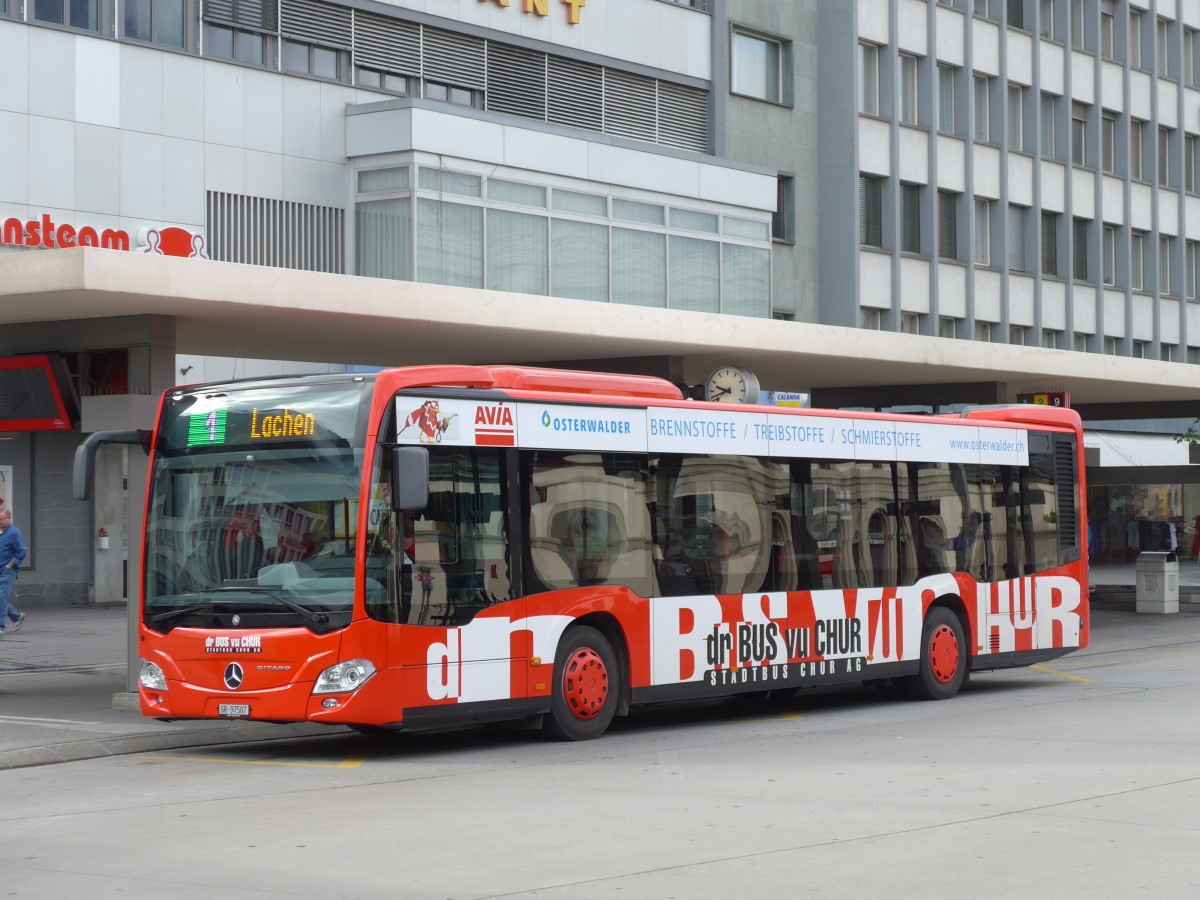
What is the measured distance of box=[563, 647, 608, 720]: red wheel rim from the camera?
14.1 meters

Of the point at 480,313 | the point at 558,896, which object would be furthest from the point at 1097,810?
the point at 480,313

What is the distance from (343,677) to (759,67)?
33.4m

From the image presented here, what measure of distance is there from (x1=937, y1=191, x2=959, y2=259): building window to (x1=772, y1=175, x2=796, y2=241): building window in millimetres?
5983

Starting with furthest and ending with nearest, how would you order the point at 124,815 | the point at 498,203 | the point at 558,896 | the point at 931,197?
1. the point at 931,197
2. the point at 498,203
3. the point at 124,815
4. the point at 558,896

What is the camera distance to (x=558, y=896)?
25.2ft

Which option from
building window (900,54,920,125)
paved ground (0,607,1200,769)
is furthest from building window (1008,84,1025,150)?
paved ground (0,607,1200,769)

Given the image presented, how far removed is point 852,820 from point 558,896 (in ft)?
8.39

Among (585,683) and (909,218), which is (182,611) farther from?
(909,218)

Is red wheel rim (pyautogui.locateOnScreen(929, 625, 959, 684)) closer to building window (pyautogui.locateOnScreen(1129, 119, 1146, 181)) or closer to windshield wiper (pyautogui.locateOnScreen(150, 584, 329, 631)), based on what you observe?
windshield wiper (pyautogui.locateOnScreen(150, 584, 329, 631))

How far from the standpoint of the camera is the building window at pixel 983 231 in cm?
5025

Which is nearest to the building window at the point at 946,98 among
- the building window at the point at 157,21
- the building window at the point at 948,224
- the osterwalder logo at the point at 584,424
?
the building window at the point at 948,224

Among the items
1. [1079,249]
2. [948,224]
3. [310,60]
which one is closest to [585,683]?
[310,60]

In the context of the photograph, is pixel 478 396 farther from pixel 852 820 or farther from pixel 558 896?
pixel 558 896

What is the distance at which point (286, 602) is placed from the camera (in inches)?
501
